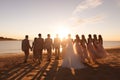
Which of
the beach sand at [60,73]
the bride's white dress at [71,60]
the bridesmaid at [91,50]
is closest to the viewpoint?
the beach sand at [60,73]

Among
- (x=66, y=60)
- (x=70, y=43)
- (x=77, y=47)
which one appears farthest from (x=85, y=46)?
(x=66, y=60)

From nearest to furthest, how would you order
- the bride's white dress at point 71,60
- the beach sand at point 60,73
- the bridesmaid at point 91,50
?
the beach sand at point 60,73 → the bride's white dress at point 71,60 → the bridesmaid at point 91,50

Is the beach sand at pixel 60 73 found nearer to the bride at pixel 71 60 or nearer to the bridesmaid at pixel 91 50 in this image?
the bride at pixel 71 60

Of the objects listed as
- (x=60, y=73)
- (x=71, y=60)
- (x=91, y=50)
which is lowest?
(x=60, y=73)

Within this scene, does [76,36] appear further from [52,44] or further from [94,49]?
[52,44]

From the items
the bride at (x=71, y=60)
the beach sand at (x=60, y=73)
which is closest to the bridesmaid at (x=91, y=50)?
the bride at (x=71, y=60)

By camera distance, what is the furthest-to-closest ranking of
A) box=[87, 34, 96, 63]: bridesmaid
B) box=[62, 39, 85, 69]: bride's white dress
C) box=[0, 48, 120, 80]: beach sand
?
box=[87, 34, 96, 63]: bridesmaid
box=[62, 39, 85, 69]: bride's white dress
box=[0, 48, 120, 80]: beach sand

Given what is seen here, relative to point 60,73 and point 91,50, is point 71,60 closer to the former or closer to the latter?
point 60,73

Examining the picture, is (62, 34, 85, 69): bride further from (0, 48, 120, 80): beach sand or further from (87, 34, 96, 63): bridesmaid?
(87, 34, 96, 63): bridesmaid

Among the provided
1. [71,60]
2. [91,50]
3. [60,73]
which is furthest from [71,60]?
[91,50]

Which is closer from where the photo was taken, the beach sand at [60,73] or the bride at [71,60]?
the beach sand at [60,73]

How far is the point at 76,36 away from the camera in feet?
51.4

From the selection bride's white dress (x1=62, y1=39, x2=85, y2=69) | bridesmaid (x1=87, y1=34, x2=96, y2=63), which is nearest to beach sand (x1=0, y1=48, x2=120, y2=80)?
bride's white dress (x1=62, y1=39, x2=85, y2=69)

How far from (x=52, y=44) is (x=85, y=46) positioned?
423 centimetres
